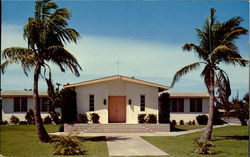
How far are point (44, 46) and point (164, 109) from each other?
9.74m

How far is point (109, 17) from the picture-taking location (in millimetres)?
13922

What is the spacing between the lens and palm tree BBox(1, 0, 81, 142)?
13977 mm

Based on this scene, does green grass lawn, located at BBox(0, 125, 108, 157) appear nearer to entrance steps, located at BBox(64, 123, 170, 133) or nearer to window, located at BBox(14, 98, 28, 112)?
entrance steps, located at BBox(64, 123, 170, 133)

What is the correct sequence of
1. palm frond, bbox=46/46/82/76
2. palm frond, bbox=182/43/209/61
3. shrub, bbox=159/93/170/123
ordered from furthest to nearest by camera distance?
shrub, bbox=159/93/170/123
palm frond, bbox=182/43/209/61
palm frond, bbox=46/46/82/76

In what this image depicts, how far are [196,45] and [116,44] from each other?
380 centimetres

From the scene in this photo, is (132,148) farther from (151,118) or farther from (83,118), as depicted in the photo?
(83,118)

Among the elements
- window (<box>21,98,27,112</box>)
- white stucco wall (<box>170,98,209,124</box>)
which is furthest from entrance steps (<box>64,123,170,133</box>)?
window (<box>21,98,27,112</box>)

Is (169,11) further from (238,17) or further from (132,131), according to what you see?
(132,131)

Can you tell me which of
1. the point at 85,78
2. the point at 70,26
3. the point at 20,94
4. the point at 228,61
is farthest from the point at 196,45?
the point at 20,94

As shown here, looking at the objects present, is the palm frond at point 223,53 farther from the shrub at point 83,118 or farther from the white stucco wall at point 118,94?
the shrub at point 83,118

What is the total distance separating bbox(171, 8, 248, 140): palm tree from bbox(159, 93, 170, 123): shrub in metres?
6.03

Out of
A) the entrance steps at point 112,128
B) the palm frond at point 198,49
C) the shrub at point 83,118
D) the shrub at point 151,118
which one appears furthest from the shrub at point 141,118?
the palm frond at point 198,49

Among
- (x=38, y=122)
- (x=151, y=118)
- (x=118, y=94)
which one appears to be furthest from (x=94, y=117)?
(x=38, y=122)

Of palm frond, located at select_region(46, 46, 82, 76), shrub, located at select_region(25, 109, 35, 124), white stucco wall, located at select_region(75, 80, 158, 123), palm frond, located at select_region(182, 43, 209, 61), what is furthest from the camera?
shrub, located at select_region(25, 109, 35, 124)
